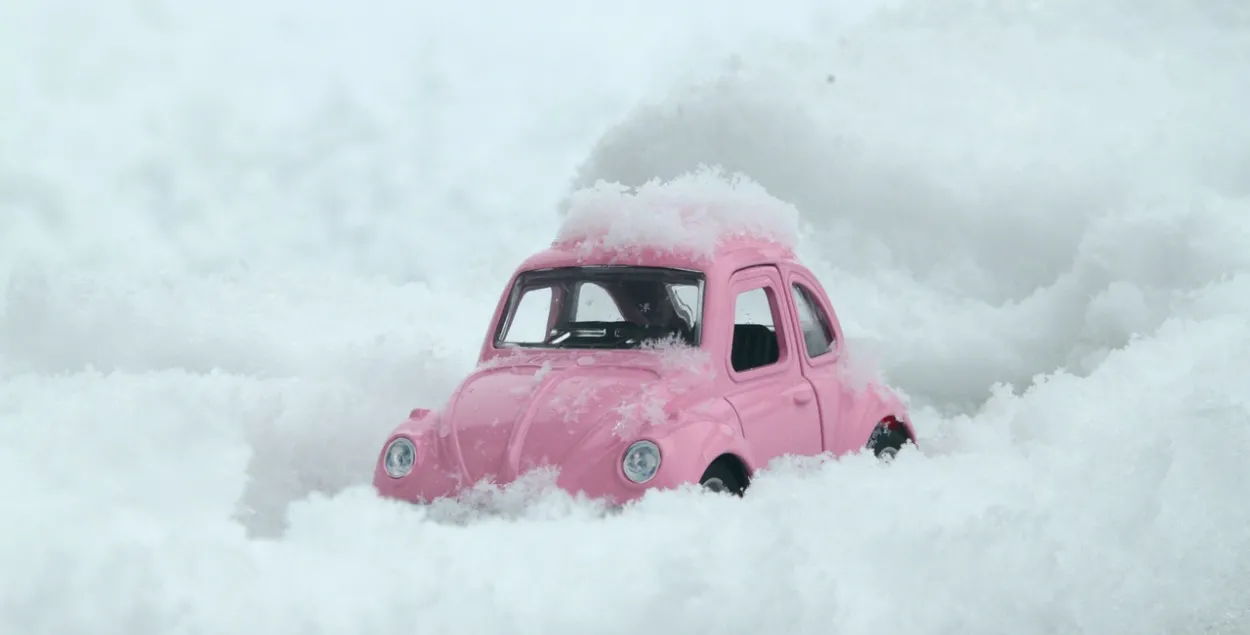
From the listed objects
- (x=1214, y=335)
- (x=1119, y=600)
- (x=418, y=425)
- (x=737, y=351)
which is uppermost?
(x=1214, y=335)

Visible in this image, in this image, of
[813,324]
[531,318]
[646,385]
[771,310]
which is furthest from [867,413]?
[531,318]

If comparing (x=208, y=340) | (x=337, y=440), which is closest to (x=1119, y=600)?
(x=337, y=440)

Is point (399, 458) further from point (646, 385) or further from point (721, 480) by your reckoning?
point (721, 480)

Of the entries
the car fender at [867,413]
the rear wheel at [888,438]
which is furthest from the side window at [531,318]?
the rear wheel at [888,438]

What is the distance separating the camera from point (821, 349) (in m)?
6.96

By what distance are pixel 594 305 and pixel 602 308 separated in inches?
2.1

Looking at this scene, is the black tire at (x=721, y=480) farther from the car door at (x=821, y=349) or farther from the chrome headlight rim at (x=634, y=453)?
the car door at (x=821, y=349)

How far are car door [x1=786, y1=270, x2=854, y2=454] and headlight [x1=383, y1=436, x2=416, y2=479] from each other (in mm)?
2123

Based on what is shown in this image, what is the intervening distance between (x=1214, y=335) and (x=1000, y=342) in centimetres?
381

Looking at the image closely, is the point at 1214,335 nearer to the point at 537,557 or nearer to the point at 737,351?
the point at 737,351

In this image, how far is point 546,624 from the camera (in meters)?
4.15

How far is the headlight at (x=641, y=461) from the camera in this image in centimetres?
523

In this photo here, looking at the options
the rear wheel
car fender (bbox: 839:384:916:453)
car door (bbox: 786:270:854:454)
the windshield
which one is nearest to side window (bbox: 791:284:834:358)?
car door (bbox: 786:270:854:454)

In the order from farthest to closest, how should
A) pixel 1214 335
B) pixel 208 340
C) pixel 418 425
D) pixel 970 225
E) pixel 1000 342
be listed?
pixel 970 225 < pixel 1000 342 < pixel 208 340 < pixel 1214 335 < pixel 418 425
